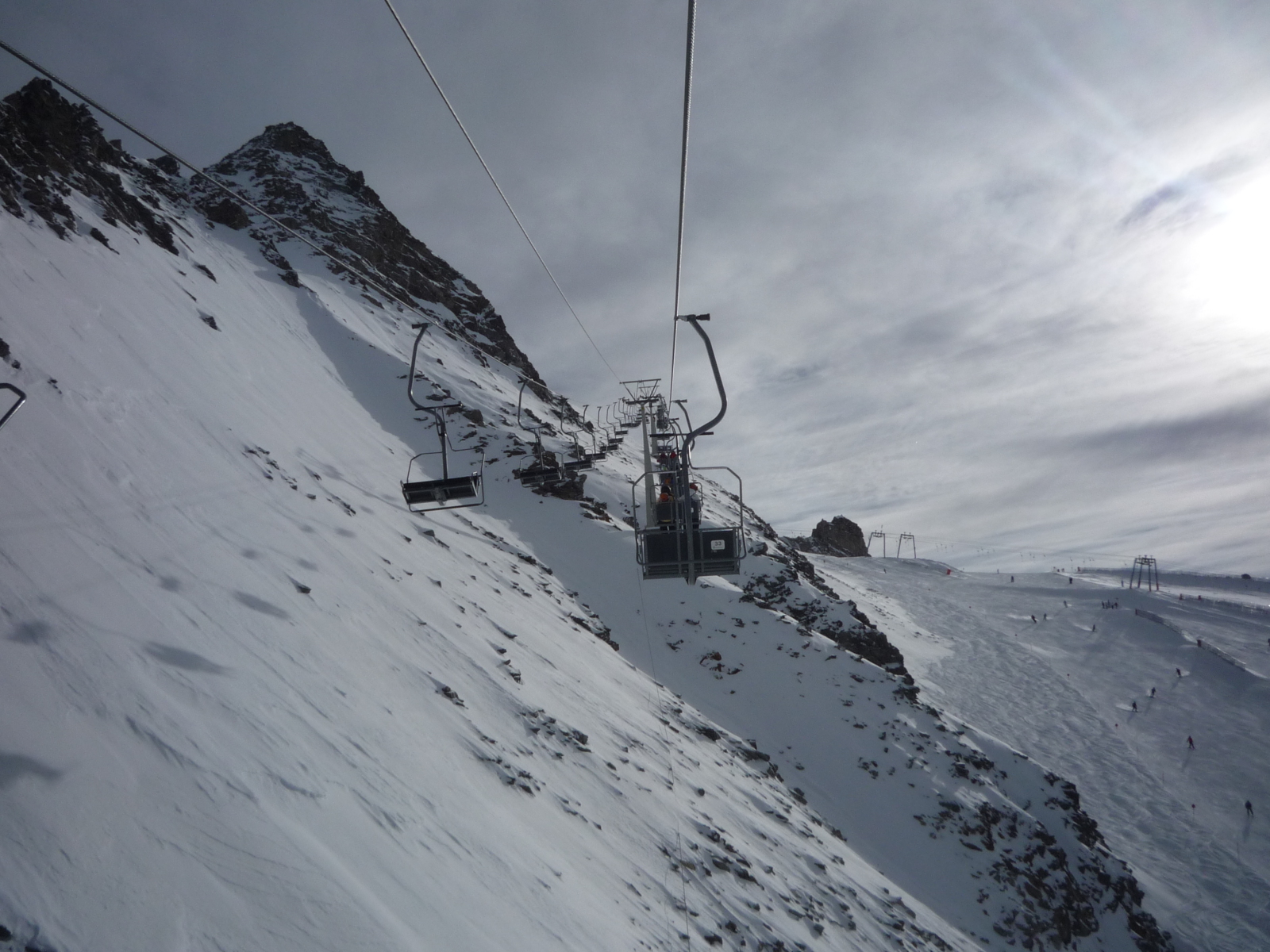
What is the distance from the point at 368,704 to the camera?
10.4m

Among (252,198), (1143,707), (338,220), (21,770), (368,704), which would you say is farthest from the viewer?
(338,220)

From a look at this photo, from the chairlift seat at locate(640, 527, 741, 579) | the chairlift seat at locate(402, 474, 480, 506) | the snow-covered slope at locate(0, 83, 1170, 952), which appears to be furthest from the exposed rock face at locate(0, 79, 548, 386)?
the chairlift seat at locate(640, 527, 741, 579)

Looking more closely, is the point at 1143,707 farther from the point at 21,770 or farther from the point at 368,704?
the point at 21,770

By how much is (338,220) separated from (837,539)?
76.0 metres

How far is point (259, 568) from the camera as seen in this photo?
12.5 metres

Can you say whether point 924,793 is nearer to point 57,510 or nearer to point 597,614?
point 597,614

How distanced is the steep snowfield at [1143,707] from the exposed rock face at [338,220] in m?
44.2

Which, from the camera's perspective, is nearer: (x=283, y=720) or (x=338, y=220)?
(x=283, y=720)

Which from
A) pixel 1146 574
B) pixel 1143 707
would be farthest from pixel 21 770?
pixel 1146 574

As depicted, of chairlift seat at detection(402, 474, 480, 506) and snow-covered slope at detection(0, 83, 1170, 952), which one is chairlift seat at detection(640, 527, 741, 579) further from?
snow-covered slope at detection(0, 83, 1170, 952)

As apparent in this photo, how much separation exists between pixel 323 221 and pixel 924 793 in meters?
64.7

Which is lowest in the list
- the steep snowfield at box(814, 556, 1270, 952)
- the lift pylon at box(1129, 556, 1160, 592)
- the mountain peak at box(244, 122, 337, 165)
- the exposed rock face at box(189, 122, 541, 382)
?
the steep snowfield at box(814, 556, 1270, 952)

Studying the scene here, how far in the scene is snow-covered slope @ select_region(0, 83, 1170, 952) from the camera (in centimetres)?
641

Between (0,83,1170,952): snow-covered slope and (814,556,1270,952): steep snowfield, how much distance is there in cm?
453
